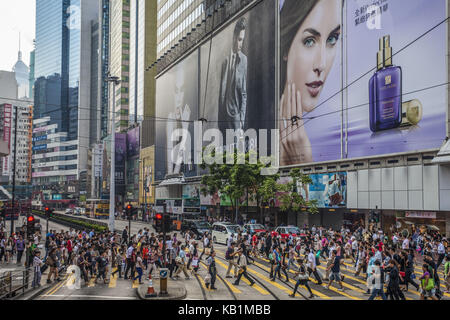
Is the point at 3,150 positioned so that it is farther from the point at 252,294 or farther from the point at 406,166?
the point at 406,166

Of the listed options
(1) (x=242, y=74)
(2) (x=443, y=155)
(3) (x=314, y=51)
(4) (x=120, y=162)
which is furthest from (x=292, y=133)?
(4) (x=120, y=162)

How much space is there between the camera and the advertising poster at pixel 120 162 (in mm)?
120125

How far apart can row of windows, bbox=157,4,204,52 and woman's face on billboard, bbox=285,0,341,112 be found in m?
34.1

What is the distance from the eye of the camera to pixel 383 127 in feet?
125

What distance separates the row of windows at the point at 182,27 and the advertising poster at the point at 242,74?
8.32 meters

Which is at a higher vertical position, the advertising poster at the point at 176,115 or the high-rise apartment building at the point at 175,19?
the high-rise apartment building at the point at 175,19

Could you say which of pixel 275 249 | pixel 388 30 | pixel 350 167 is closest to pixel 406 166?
pixel 350 167

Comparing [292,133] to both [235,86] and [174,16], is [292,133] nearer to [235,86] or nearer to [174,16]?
[235,86]

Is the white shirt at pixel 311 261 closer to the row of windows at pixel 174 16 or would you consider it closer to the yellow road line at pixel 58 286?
the yellow road line at pixel 58 286

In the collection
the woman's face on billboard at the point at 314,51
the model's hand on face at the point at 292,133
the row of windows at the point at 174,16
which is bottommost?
the model's hand on face at the point at 292,133

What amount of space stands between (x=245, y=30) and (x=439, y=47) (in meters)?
33.6

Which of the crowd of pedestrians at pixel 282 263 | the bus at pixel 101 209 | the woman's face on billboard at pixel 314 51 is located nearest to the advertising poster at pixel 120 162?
the bus at pixel 101 209

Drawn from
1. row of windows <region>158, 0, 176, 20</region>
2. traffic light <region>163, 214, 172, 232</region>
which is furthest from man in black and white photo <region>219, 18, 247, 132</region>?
traffic light <region>163, 214, 172, 232</region>

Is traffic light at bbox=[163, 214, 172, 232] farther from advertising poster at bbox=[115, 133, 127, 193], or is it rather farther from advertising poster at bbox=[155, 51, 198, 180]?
advertising poster at bbox=[115, 133, 127, 193]
